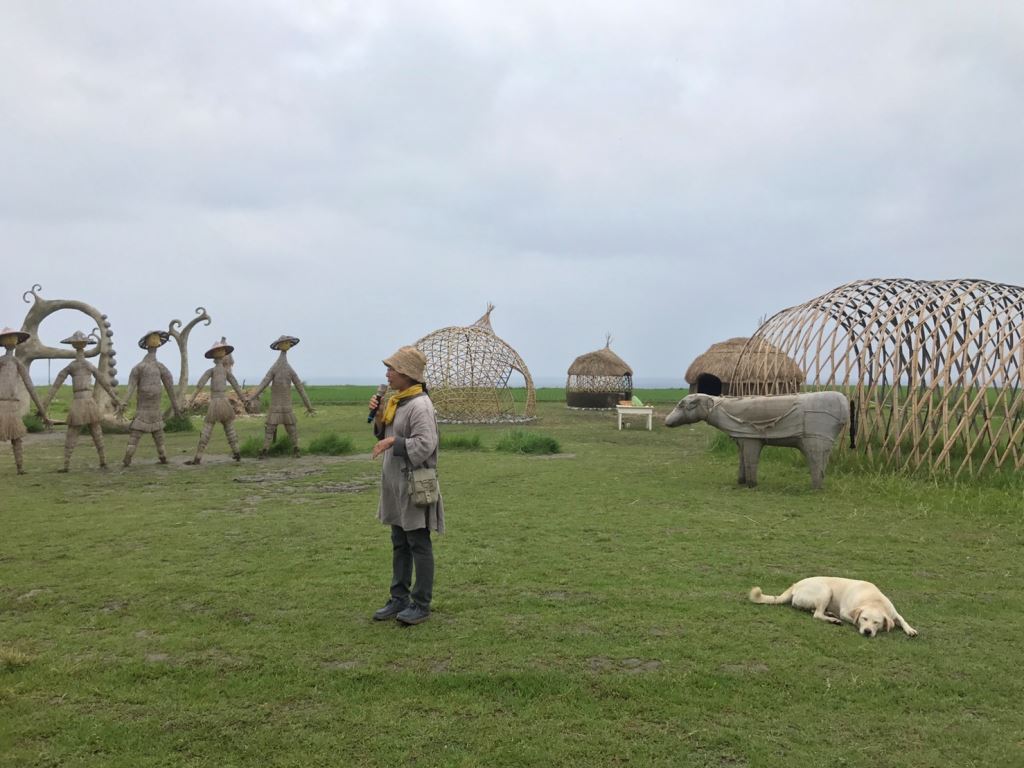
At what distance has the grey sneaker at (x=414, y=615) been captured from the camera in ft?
14.5

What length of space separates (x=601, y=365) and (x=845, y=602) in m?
22.1

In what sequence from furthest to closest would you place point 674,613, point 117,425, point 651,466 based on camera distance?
point 117,425 → point 651,466 → point 674,613

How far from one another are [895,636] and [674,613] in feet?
4.38

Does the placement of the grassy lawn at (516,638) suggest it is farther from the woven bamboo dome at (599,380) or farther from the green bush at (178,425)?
the woven bamboo dome at (599,380)

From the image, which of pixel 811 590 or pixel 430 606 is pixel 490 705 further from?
pixel 811 590

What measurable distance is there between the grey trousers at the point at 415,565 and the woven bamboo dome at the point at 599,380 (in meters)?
21.9

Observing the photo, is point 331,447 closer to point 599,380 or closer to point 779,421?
point 779,421

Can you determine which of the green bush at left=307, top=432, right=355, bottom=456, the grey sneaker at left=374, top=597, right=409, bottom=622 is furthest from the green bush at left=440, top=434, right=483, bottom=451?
the grey sneaker at left=374, top=597, right=409, bottom=622

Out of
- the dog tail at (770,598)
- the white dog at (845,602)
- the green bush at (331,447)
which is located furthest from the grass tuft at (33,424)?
the white dog at (845,602)

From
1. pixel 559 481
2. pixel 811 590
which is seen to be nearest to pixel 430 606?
pixel 811 590

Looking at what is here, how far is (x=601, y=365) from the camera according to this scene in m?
26.5

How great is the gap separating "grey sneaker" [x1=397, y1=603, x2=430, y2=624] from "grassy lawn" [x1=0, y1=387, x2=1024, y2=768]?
0.24 feet

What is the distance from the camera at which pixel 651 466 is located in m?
11.6

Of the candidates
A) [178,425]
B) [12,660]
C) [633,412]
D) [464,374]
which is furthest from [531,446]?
[12,660]
